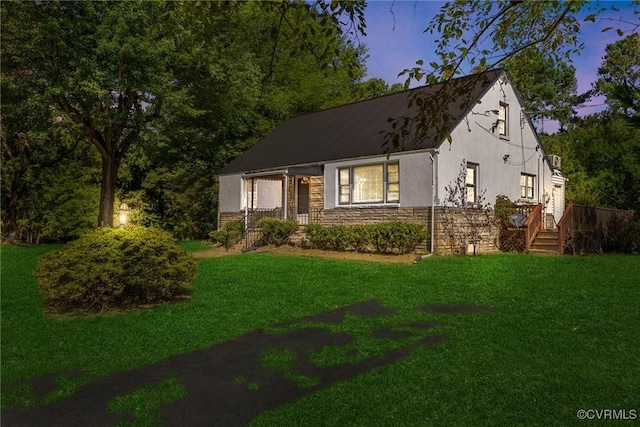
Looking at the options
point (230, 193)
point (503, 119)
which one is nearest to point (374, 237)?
point (503, 119)

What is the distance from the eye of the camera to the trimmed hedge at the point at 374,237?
15438mm

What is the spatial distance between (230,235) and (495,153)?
12361 millimetres

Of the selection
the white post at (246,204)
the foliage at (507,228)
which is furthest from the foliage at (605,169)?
the white post at (246,204)

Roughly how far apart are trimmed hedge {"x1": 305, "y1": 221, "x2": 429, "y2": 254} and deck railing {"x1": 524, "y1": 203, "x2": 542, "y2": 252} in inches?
161

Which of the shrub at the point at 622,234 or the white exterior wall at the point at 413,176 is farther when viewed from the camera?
the shrub at the point at 622,234

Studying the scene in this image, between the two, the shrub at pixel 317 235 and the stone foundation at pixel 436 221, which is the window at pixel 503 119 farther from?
the shrub at pixel 317 235

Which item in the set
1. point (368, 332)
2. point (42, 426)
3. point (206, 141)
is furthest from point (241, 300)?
point (206, 141)

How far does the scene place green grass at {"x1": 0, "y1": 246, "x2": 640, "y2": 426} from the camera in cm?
428

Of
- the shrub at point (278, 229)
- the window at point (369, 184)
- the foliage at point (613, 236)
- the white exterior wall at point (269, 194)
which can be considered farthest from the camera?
the white exterior wall at point (269, 194)

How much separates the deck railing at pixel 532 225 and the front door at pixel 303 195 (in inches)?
407

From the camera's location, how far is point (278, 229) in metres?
19.2

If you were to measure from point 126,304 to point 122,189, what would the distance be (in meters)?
19.8

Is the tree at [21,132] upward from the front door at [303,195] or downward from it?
upward

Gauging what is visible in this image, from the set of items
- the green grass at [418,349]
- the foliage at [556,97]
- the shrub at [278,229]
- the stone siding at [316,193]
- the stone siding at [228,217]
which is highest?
the foliage at [556,97]
